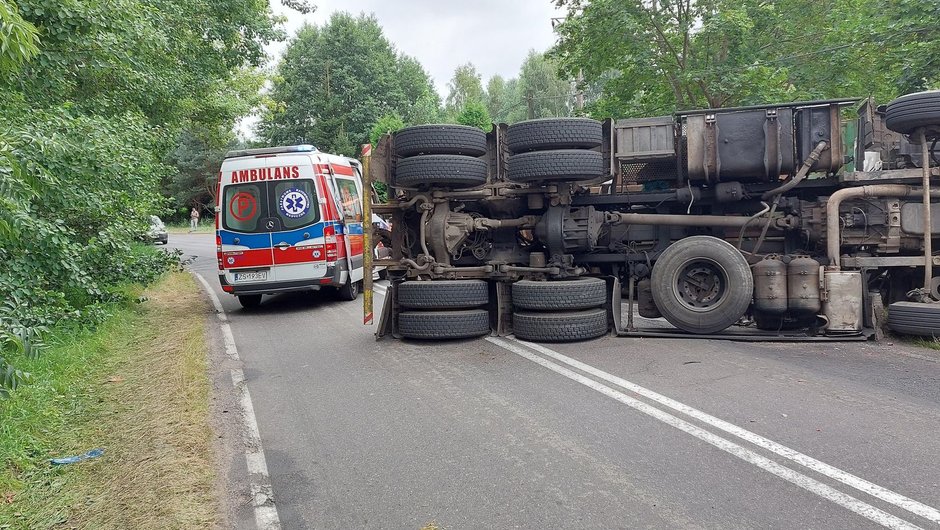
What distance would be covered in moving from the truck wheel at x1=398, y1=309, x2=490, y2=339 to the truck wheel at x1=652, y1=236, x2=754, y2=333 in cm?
196

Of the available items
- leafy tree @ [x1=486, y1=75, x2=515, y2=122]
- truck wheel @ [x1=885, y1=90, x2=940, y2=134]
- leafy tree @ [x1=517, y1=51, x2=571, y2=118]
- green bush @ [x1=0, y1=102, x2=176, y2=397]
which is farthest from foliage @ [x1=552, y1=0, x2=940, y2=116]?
leafy tree @ [x1=486, y1=75, x2=515, y2=122]

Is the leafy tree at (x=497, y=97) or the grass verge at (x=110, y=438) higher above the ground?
the leafy tree at (x=497, y=97)

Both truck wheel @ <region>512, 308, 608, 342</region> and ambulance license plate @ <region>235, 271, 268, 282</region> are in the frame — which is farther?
ambulance license plate @ <region>235, 271, 268, 282</region>

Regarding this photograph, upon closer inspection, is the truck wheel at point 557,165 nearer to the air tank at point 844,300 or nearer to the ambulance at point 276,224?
the air tank at point 844,300

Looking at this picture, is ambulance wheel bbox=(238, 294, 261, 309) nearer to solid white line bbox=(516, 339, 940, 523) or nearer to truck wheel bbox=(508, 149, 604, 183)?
truck wheel bbox=(508, 149, 604, 183)

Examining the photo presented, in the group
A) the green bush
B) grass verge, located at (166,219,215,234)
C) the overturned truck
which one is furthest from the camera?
grass verge, located at (166,219,215,234)

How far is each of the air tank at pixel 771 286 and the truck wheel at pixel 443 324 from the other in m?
2.92

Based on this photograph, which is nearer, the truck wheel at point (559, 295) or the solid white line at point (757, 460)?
the solid white line at point (757, 460)

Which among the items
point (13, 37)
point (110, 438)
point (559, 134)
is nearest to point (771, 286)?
point (559, 134)

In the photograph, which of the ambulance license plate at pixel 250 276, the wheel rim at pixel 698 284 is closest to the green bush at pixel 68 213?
the ambulance license plate at pixel 250 276

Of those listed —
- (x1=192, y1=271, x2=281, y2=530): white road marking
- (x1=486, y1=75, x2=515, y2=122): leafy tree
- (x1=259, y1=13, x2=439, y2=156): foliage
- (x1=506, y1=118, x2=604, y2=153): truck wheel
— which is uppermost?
(x1=486, y1=75, x2=515, y2=122): leafy tree

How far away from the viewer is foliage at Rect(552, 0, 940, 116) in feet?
45.0

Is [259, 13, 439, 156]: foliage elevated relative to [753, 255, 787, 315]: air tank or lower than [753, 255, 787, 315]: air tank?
elevated

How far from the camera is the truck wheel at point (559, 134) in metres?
6.92
